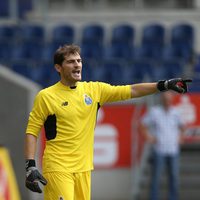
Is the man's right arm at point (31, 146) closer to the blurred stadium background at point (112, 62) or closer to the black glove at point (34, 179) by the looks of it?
the black glove at point (34, 179)

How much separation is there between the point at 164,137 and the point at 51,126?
225 inches

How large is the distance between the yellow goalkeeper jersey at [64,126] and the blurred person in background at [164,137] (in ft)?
17.5

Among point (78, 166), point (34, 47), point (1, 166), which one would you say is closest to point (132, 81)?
point (34, 47)

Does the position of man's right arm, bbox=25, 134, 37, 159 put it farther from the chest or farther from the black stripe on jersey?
the chest

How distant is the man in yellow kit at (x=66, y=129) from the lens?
7.43 meters

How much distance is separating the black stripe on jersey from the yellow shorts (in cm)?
33

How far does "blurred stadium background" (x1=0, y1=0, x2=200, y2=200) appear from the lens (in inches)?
544

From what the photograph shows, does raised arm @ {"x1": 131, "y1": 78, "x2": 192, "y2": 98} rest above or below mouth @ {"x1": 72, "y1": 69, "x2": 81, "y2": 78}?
below

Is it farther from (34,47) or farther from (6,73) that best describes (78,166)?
(34,47)

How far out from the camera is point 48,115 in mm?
7488

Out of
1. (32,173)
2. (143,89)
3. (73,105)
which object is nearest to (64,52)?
(73,105)

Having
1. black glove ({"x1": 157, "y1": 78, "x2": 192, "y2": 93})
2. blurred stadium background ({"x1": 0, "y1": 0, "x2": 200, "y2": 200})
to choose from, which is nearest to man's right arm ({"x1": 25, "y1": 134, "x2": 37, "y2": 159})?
black glove ({"x1": 157, "y1": 78, "x2": 192, "y2": 93})

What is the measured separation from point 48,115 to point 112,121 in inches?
259

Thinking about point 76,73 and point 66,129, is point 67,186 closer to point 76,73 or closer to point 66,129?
point 66,129
